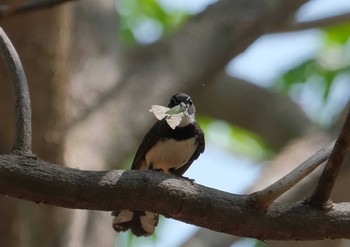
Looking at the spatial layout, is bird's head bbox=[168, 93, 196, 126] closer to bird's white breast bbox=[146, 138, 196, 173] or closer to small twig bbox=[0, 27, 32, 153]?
bird's white breast bbox=[146, 138, 196, 173]

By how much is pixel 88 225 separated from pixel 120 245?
4.54ft

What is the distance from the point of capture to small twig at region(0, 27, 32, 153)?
2.01 m

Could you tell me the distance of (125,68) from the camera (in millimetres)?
5012

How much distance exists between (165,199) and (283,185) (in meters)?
0.29

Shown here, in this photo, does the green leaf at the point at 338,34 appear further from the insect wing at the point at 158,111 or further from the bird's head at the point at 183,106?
the insect wing at the point at 158,111

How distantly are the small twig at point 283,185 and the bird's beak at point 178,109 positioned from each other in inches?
14.8

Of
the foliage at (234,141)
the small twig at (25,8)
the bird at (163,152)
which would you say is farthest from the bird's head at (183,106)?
the foliage at (234,141)

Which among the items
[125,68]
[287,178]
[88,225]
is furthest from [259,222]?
[125,68]

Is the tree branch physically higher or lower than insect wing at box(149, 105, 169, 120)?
higher

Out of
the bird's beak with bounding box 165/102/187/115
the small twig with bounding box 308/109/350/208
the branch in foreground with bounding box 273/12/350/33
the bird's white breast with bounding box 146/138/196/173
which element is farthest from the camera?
the branch in foreground with bounding box 273/12/350/33

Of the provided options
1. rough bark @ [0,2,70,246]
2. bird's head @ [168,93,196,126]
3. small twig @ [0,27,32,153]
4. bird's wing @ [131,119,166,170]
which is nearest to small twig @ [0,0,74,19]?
small twig @ [0,27,32,153]

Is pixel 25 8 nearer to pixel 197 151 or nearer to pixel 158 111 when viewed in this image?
pixel 158 111

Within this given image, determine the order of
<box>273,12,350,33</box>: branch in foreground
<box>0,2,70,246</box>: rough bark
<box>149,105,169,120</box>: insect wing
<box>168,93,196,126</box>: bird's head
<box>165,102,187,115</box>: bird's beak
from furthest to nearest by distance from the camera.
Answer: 1. <box>273,12,350,33</box>: branch in foreground
2. <box>0,2,70,246</box>: rough bark
3. <box>168,93,196,126</box>: bird's head
4. <box>165,102,187,115</box>: bird's beak
5. <box>149,105,169,120</box>: insect wing

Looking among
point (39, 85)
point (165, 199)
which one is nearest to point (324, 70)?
point (39, 85)
